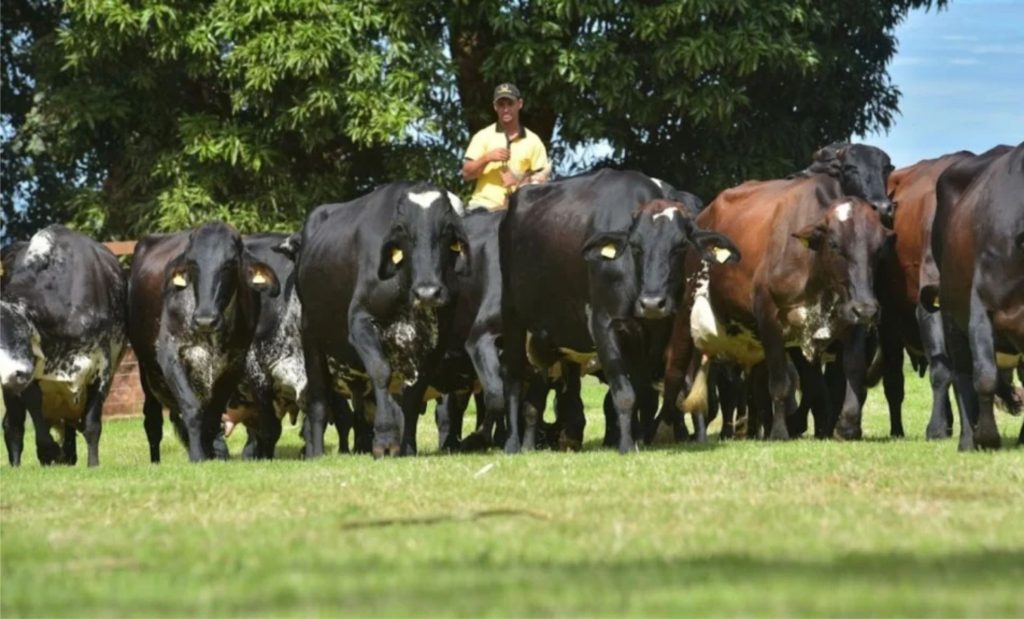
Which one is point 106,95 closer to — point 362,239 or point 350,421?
point 350,421

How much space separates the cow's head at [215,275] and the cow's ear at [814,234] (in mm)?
4374

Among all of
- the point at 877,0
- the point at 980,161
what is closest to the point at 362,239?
the point at 980,161

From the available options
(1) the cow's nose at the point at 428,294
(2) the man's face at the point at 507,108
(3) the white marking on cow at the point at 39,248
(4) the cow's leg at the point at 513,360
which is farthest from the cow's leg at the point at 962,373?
(3) the white marking on cow at the point at 39,248

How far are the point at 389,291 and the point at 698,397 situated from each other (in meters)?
2.64

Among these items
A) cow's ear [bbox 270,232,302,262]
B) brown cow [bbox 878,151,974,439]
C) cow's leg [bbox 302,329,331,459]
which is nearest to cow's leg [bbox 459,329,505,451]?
cow's leg [bbox 302,329,331,459]

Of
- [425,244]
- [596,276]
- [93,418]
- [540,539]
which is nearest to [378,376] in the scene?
[425,244]

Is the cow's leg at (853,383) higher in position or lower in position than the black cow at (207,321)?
lower

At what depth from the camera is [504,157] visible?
19.3m

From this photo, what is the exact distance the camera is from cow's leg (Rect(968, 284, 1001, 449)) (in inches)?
527

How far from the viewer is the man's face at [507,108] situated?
1933cm

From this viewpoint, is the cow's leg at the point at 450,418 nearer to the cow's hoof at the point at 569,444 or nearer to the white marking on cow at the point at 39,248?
the cow's hoof at the point at 569,444

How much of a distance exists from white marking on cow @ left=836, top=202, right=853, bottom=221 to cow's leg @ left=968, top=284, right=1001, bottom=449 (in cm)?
316

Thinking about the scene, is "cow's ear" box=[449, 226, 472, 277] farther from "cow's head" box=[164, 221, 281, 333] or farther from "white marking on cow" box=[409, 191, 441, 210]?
"cow's head" box=[164, 221, 281, 333]

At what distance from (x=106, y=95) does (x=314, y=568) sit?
25.2 meters
